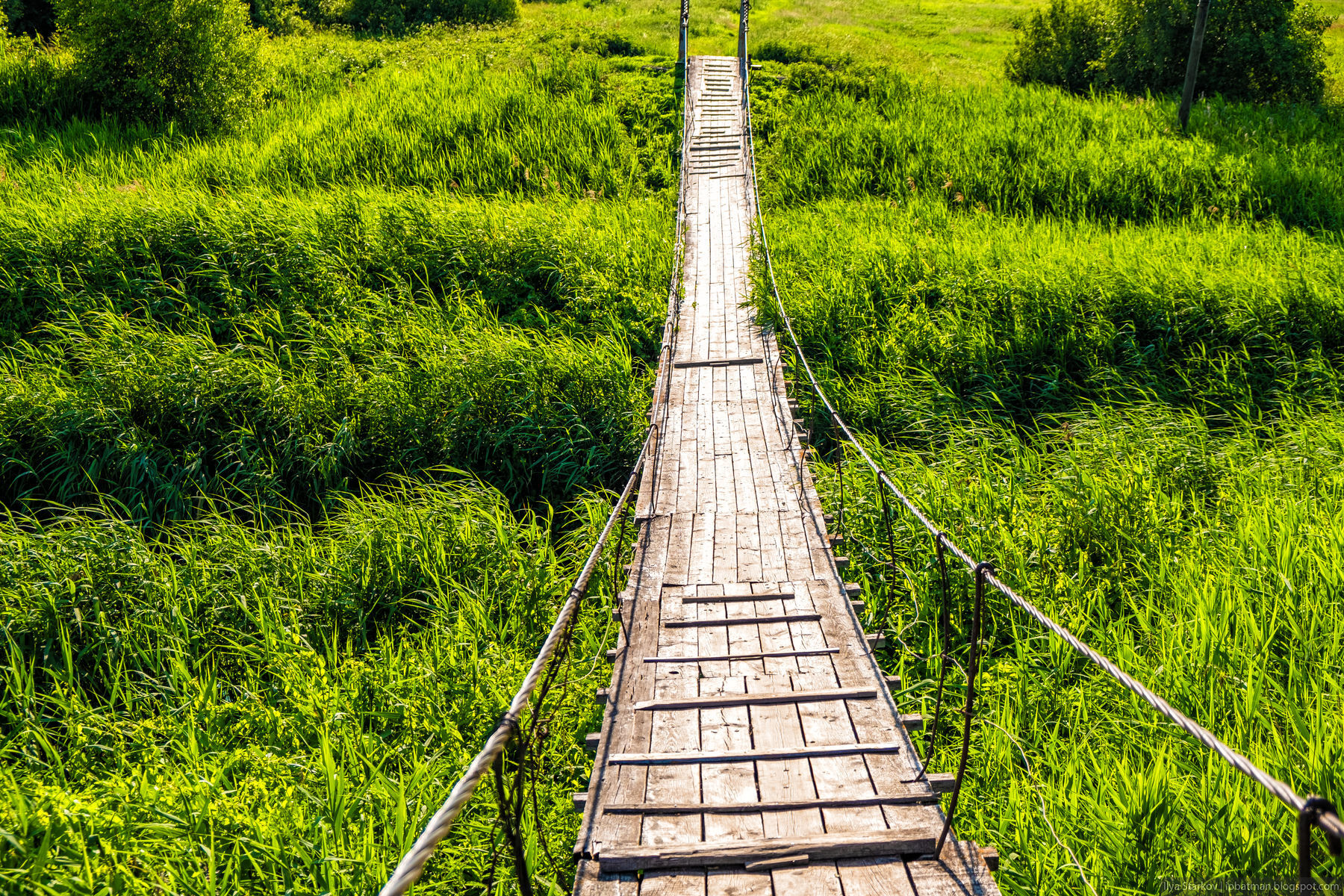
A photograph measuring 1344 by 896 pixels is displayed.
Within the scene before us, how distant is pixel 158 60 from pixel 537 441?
11.0 metres

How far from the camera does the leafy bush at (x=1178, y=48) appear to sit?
15023mm

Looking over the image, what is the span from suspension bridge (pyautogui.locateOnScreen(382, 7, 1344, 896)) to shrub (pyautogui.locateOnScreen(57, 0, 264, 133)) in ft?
36.7

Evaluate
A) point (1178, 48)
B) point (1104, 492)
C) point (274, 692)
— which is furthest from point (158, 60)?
point (1178, 48)

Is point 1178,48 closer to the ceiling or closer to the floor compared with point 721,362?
closer to the ceiling

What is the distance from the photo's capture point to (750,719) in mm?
3459

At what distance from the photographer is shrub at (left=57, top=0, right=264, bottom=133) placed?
42.0ft

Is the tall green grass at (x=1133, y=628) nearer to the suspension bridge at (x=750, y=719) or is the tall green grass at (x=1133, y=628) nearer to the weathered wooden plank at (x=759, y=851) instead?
the suspension bridge at (x=750, y=719)

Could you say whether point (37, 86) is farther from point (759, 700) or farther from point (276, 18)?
point (759, 700)

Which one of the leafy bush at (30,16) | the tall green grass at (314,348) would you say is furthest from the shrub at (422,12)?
the tall green grass at (314,348)

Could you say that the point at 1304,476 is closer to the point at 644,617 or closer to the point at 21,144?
the point at 644,617

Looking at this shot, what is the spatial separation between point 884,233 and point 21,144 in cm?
1210

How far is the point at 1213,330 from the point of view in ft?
25.8

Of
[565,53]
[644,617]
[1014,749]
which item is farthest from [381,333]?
[565,53]

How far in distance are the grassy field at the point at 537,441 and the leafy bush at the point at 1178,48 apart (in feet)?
6.15
